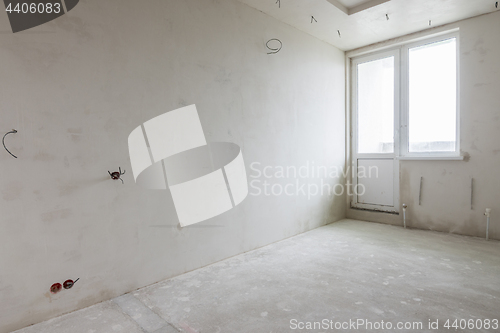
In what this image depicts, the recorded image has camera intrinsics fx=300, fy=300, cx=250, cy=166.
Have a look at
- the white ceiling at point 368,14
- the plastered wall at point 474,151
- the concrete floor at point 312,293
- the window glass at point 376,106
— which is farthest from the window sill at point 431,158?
the white ceiling at point 368,14

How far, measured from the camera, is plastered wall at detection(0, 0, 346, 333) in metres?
1.99

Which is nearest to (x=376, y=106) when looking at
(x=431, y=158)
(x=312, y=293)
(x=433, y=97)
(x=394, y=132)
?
(x=394, y=132)

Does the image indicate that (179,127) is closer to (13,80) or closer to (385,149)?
(13,80)

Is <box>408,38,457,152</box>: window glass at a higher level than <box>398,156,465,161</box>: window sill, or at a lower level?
higher

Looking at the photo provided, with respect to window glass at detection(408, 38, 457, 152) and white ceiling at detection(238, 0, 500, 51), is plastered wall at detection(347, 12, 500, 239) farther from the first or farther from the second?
white ceiling at detection(238, 0, 500, 51)

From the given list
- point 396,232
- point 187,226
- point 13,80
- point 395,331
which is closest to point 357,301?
point 395,331

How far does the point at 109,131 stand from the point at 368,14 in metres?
3.34

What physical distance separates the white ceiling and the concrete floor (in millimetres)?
2834

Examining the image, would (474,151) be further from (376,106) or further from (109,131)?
(109,131)

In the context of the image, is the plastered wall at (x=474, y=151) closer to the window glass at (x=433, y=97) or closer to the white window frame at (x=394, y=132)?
the window glass at (x=433, y=97)

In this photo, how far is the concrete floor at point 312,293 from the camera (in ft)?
6.55

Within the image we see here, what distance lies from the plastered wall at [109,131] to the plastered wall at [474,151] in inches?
99.7

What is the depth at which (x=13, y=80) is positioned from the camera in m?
1.95

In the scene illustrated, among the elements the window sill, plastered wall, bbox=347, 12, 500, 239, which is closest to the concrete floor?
plastered wall, bbox=347, 12, 500, 239
